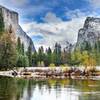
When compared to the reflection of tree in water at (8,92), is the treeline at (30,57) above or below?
above

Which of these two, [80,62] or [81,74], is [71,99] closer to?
[81,74]

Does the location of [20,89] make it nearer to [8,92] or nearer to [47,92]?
A: [47,92]

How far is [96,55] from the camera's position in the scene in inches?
7402

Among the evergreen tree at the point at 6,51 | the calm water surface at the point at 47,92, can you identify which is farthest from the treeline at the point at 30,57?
the calm water surface at the point at 47,92

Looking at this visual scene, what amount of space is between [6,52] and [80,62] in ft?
197

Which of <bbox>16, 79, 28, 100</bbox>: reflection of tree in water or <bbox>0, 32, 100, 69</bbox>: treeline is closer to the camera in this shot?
<bbox>16, 79, 28, 100</bbox>: reflection of tree in water

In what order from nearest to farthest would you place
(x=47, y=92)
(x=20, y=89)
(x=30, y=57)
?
(x=47, y=92) < (x=20, y=89) < (x=30, y=57)

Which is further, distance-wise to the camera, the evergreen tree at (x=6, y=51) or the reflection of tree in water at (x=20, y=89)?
the evergreen tree at (x=6, y=51)

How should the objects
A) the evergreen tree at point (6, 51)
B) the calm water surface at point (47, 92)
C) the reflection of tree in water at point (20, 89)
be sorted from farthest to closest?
the evergreen tree at point (6, 51) < the reflection of tree in water at point (20, 89) < the calm water surface at point (47, 92)

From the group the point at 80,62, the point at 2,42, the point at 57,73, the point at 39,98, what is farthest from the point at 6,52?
the point at 39,98

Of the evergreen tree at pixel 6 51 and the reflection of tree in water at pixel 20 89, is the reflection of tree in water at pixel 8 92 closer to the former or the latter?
the reflection of tree in water at pixel 20 89

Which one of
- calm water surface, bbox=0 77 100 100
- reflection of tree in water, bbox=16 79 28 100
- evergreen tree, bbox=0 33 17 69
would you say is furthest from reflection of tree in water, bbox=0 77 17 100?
evergreen tree, bbox=0 33 17 69

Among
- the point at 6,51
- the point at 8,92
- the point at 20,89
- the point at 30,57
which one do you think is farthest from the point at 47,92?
the point at 30,57

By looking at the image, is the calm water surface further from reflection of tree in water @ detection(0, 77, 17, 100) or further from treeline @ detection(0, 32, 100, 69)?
treeline @ detection(0, 32, 100, 69)
